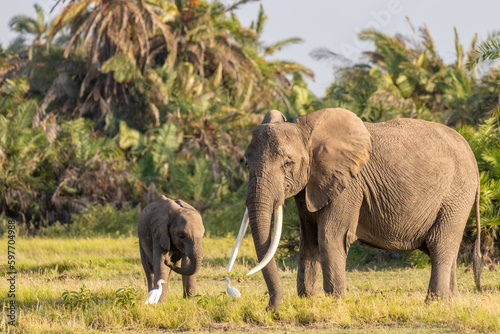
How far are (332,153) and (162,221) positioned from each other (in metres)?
2.61

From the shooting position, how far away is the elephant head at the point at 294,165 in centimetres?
760

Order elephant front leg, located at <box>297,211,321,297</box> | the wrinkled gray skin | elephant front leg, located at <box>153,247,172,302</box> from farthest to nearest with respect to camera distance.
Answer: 1. elephant front leg, located at <box>153,247,172,302</box>
2. the wrinkled gray skin
3. elephant front leg, located at <box>297,211,321,297</box>

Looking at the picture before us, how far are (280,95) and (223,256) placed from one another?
12.9 meters

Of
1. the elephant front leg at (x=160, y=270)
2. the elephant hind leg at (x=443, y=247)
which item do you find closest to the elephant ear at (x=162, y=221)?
the elephant front leg at (x=160, y=270)

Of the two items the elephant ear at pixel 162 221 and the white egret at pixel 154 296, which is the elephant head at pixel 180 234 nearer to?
the elephant ear at pixel 162 221

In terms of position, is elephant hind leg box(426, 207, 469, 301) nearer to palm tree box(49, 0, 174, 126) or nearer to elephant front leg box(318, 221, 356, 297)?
elephant front leg box(318, 221, 356, 297)

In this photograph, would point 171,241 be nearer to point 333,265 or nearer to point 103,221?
point 333,265

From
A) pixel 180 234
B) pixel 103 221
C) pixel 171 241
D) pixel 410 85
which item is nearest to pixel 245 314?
pixel 180 234

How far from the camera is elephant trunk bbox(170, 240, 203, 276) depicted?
8984 mm

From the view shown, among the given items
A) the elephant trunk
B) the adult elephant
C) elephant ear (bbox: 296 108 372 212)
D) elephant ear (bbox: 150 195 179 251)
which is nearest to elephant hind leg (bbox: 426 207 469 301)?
the adult elephant

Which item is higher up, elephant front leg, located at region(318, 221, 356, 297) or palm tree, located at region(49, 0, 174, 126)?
palm tree, located at region(49, 0, 174, 126)

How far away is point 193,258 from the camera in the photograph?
29.5 ft

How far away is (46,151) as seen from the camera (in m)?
22.9

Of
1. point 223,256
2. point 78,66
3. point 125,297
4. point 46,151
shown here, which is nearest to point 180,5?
point 78,66
